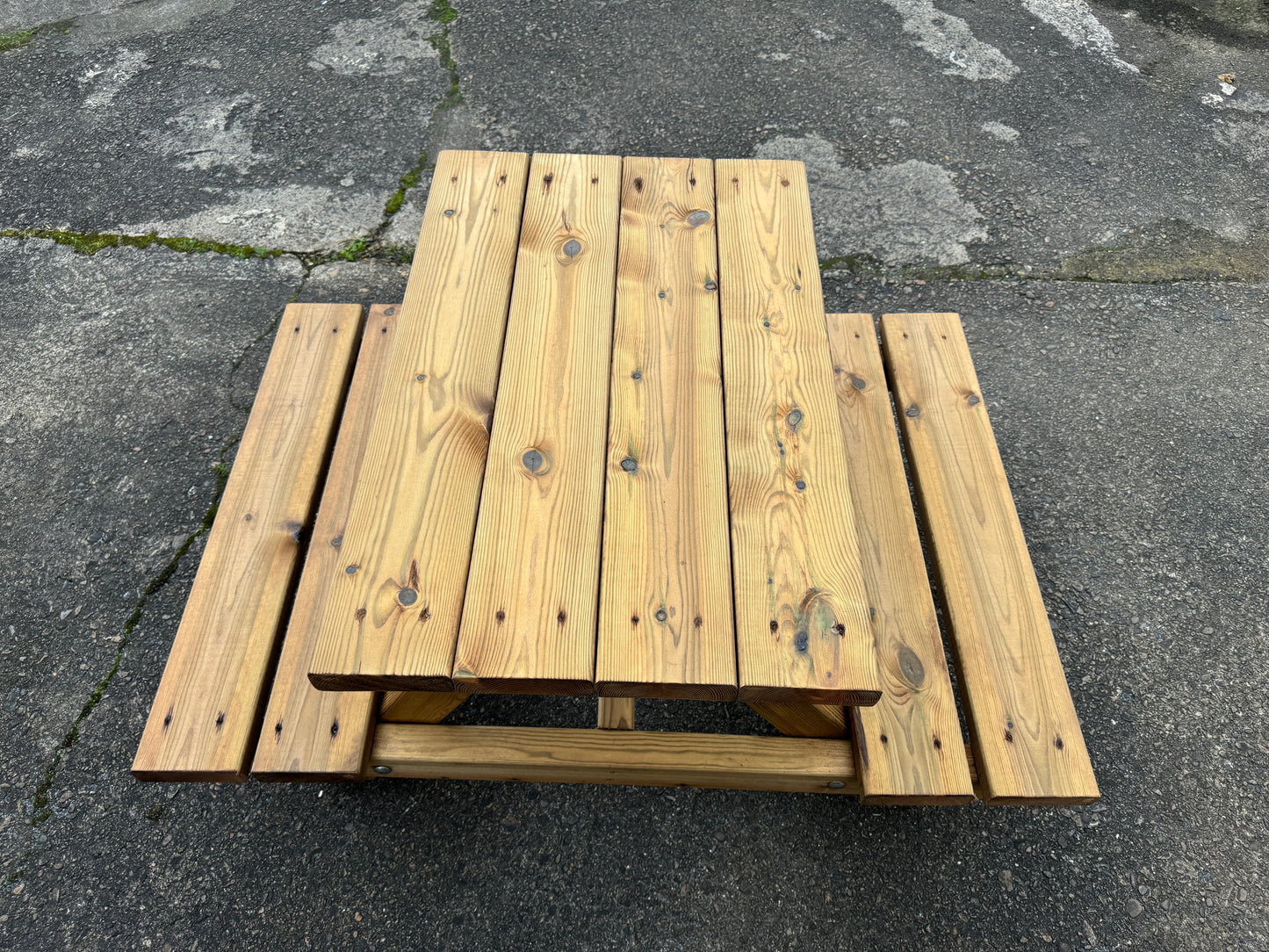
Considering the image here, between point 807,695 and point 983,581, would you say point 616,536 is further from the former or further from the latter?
point 983,581

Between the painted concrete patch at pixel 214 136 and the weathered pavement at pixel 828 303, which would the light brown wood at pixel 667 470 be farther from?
the painted concrete patch at pixel 214 136

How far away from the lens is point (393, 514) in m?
Result: 1.39

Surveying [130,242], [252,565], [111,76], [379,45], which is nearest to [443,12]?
[379,45]

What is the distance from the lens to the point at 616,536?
137cm

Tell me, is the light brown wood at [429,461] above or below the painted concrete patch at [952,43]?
above

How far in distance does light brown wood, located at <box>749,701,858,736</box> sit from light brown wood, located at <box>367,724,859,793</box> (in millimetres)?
18

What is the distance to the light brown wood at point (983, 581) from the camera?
1541 millimetres

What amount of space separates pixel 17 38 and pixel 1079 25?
16.4ft

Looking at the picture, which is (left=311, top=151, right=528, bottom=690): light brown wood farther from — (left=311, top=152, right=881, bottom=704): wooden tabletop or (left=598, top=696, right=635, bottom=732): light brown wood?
(left=598, top=696, right=635, bottom=732): light brown wood

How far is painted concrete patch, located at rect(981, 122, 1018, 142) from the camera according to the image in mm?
3449

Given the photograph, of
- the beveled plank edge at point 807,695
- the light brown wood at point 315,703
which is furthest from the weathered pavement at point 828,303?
the beveled plank edge at point 807,695

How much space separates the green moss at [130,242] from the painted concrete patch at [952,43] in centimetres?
297

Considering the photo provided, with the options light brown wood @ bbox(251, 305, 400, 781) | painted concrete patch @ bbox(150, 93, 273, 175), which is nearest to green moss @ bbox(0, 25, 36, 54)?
painted concrete patch @ bbox(150, 93, 273, 175)

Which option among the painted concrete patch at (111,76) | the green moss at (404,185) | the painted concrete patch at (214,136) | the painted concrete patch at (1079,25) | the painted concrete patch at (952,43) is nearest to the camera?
the green moss at (404,185)
